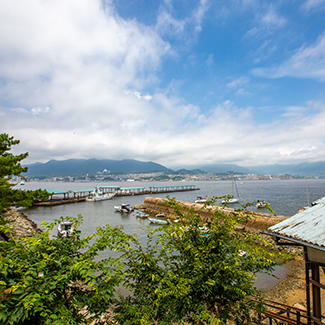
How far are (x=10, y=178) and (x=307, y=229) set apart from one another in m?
14.6

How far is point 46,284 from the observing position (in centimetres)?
229

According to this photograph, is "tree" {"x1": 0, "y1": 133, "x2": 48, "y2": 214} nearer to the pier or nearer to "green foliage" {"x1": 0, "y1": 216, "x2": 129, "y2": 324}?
"green foliage" {"x1": 0, "y1": 216, "x2": 129, "y2": 324}

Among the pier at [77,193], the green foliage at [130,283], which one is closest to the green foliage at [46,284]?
the green foliage at [130,283]

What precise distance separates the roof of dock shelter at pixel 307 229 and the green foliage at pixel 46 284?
124 inches

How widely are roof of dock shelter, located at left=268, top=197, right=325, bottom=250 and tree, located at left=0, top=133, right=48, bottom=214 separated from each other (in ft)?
39.3

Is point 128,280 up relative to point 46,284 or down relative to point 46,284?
down

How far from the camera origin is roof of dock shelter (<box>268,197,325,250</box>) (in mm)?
3225

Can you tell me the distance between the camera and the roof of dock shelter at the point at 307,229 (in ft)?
10.6

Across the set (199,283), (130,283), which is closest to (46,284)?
(130,283)

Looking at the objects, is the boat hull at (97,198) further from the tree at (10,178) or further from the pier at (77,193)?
the tree at (10,178)

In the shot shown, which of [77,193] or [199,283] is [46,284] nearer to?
[199,283]

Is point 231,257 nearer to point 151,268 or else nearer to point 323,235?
point 151,268

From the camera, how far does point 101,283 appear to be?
8.72 ft

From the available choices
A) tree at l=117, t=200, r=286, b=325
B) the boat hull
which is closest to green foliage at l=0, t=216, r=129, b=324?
tree at l=117, t=200, r=286, b=325
